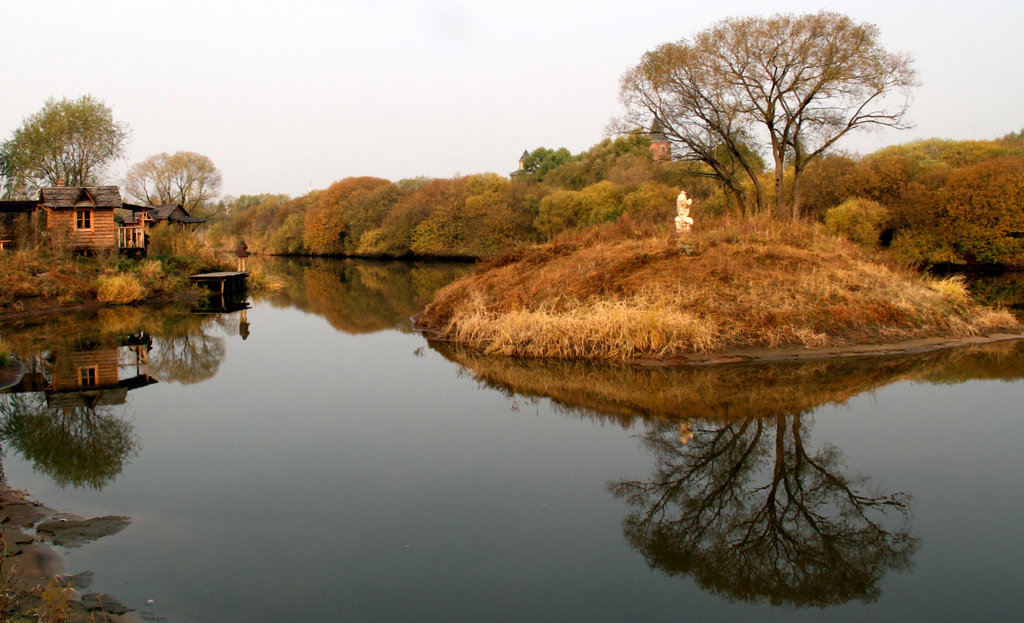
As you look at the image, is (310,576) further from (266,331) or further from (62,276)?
(62,276)

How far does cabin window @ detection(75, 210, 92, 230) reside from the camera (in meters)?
29.7

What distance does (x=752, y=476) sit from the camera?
801cm

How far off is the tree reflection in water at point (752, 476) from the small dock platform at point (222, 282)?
2231cm

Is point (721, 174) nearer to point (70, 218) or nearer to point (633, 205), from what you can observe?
point (633, 205)

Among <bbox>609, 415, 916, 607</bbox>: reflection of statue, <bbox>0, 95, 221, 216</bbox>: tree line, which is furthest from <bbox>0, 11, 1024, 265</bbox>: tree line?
<bbox>609, 415, 916, 607</bbox>: reflection of statue

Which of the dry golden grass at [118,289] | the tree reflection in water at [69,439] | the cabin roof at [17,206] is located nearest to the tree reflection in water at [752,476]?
the tree reflection in water at [69,439]

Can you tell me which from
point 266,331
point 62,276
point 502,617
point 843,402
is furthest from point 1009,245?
point 62,276

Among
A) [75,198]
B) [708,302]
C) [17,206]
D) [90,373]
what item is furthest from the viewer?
[75,198]

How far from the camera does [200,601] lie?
17.7 feet

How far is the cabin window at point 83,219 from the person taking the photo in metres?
29.7

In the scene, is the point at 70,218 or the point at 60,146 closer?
the point at 70,218

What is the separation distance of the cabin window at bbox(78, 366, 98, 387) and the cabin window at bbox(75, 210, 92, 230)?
18.4 m

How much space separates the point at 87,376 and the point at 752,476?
13317 millimetres

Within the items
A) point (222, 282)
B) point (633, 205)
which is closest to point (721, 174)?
point (633, 205)
